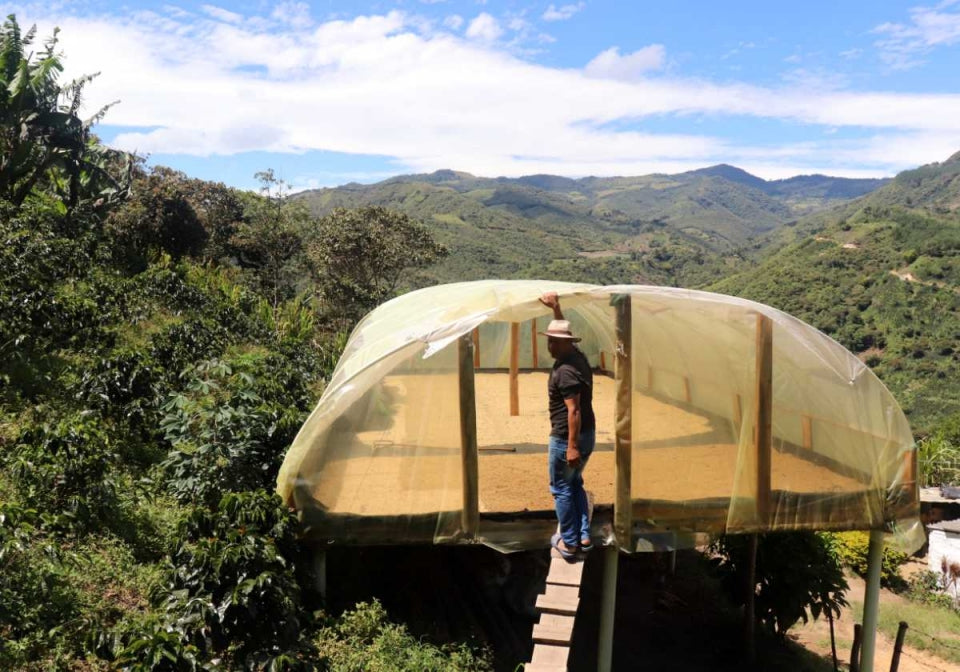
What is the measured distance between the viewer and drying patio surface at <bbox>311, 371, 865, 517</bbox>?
6.29 m

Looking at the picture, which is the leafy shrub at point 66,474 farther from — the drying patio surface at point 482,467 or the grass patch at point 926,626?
the grass patch at point 926,626

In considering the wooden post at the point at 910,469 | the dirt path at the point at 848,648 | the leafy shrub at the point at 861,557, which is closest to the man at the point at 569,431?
the wooden post at the point at 910,469

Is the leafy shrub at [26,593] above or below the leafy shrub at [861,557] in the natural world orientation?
above

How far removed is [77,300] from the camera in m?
8.73

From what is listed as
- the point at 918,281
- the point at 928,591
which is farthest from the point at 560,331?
the point at 918,281

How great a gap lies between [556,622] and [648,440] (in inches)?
77.9

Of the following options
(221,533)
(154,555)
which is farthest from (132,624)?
(154,555)

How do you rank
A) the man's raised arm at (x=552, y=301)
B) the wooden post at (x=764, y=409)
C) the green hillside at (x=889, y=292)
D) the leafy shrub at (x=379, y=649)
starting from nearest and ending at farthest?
the leafy shrub at (x=379, y=649), the man's raised arm at (x=552, y=301), the wooden post at (x=764, y=409), the green hillside at (x=889, y=292)

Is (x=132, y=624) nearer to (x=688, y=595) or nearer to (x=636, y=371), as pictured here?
(x=636, y=371)

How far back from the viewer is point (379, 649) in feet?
18.6

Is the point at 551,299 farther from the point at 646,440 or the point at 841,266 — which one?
the point at 841,266

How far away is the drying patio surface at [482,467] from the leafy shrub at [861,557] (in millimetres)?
10341

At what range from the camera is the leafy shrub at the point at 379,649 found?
551 cm

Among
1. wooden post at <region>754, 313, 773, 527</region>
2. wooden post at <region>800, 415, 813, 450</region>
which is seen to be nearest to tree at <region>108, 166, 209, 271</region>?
wooden post at <region>754, 313, 773, 527</region>
